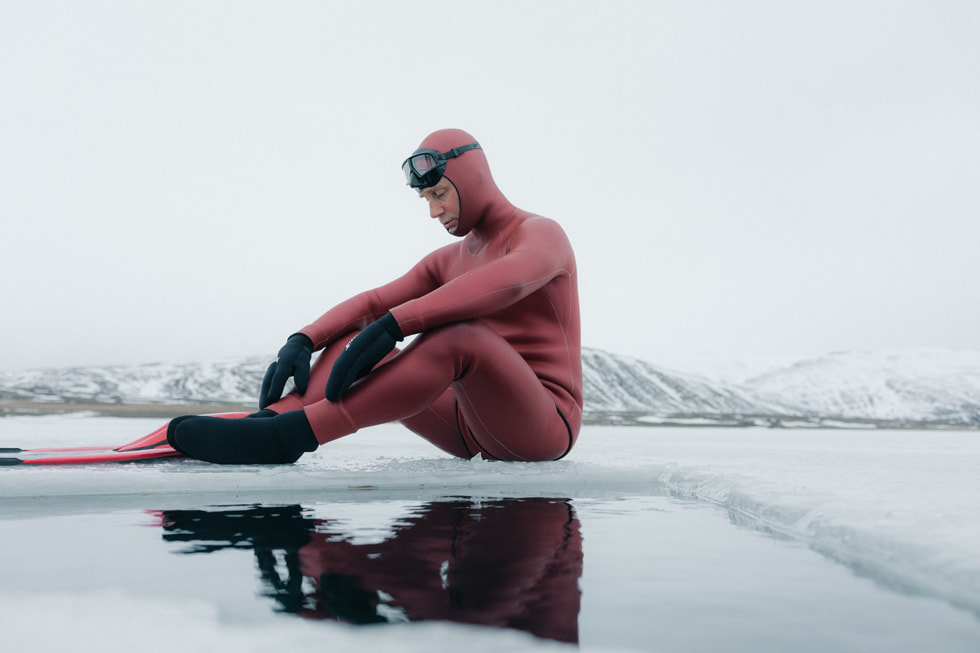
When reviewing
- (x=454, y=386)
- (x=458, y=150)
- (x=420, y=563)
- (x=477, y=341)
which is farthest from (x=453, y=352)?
(x=420, y=563)

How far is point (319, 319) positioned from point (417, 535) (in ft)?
4.46

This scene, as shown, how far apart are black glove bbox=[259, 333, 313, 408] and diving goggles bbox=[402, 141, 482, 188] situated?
66cm

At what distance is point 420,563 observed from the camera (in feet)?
3.43

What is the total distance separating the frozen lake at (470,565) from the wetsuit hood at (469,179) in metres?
0.92

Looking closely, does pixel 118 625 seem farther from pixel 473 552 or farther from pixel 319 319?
pixel 319 319

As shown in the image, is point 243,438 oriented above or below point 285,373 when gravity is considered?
below

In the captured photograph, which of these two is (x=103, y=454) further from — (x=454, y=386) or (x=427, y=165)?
(x=427, y=165)

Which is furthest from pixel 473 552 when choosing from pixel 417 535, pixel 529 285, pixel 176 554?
pixel 529 285

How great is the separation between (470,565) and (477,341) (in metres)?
0.94

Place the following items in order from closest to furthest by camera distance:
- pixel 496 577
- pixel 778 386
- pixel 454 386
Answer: pixel 496 577
pixel 454 386
pixel 778 386

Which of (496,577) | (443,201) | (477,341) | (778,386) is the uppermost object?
(778,386)

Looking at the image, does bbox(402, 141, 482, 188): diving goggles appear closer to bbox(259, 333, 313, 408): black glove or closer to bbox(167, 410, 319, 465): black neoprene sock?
bbox(259, 333, 313, 408): black glove

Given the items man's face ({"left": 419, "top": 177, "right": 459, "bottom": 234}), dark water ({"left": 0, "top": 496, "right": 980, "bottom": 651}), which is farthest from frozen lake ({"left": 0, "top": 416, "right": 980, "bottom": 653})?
man's face ({"left": 419, "top": 177, "right": 459, "bottom": 234})

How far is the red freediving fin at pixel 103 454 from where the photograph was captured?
199 cm
